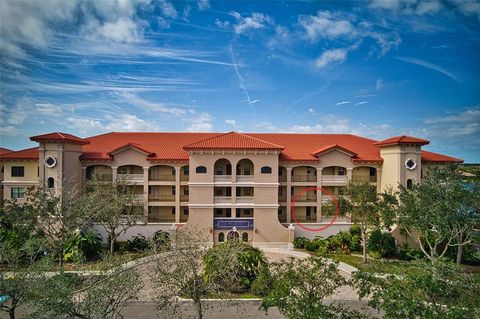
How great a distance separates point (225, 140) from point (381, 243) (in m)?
19.4

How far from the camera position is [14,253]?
1427cm

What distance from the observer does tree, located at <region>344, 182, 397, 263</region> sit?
2523 centimetres

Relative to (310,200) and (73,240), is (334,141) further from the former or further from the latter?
(73,240)

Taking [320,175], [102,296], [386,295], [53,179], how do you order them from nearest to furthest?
1. [386,295]
2. [102,296]
3. [53,179]
4. [320,175]

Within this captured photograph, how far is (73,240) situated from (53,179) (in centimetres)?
810

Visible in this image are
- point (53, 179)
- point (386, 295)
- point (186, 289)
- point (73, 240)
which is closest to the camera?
point (386, 295)

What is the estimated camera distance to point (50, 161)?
96.3 ft

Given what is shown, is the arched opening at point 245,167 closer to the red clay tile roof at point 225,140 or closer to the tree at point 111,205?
the red clay tile roof at point 225,140

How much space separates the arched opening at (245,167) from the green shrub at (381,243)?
580 inches

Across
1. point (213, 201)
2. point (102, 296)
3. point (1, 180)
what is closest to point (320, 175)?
point (213, 201)

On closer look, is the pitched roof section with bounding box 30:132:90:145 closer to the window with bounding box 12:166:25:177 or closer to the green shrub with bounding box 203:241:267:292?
the window with bounding box 12:166:25:177

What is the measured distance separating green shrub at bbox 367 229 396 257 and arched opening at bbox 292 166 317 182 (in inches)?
372

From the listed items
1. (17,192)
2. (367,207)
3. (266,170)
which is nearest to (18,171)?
(17,192)

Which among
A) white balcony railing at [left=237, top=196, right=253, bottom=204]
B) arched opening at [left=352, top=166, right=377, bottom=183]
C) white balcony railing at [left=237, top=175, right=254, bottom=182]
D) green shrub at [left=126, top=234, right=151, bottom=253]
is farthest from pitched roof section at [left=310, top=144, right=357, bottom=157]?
green shrub at [left=126, top=234, right=151, bottom=253]
